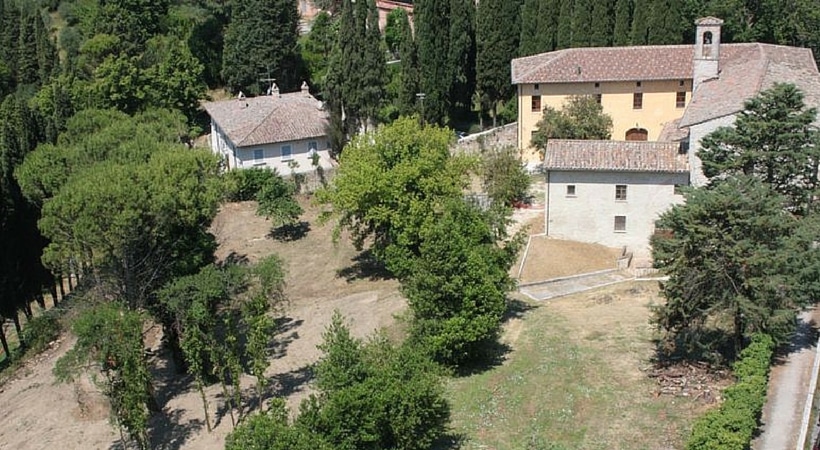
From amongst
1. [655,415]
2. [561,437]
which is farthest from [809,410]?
[561,437]

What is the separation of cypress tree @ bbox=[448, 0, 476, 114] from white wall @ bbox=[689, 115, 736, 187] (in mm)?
23583

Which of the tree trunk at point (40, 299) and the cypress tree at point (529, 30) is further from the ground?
the cypress tree at point (529, 30)

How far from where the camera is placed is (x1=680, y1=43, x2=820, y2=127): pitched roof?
41.6 m

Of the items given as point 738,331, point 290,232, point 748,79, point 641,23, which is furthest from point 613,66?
point 738,331

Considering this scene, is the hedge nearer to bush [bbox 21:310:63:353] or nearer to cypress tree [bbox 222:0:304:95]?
bush [bbox 21:310:63:353]

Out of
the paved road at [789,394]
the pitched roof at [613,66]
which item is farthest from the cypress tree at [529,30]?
the paved road at [789,394]

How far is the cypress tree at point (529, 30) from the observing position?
208 ft

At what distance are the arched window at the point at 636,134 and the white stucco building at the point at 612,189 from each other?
1253 centimetres

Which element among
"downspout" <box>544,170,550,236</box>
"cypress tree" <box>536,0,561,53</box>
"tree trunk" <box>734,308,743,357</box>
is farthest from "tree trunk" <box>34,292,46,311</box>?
"cypress tree" <box>536,0,561,53</box>

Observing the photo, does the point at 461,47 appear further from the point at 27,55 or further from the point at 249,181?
the point at 27,55

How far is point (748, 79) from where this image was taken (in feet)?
146

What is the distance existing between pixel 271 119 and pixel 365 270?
663 inches

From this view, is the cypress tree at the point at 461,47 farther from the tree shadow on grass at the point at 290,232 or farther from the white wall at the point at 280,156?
the tree shadow on grass at the point at 290,232

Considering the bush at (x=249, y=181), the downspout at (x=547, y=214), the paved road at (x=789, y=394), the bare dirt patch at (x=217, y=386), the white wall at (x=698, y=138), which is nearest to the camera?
the paved road at (x=789, y=394)
